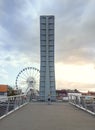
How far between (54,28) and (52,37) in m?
1.52

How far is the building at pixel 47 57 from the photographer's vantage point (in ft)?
173

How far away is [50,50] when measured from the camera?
54031mm

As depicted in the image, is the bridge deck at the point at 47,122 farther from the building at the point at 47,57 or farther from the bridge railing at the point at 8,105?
the building at the point at 47,57

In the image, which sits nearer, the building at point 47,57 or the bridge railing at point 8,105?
the bridge railing at point 8,105

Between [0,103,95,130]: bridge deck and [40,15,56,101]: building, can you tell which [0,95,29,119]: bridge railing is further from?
[40,15,56,101]: building

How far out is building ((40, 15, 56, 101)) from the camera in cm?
5288

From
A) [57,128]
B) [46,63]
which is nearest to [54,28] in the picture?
[46,63]

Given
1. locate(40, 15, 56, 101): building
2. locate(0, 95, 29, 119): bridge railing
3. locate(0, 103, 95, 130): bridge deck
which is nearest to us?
locate(0, 103, 95, 130): bridge deck

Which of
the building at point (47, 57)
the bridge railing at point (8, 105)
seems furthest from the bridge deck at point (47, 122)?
the building at point (47, 57)

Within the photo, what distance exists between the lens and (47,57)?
5362cm

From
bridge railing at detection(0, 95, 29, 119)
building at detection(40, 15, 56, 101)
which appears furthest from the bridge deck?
building at detection(40, 15, 56, 101)

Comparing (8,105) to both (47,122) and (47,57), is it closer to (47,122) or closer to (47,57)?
(47,122)

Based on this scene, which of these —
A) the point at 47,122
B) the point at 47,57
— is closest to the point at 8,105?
the point at 47,122

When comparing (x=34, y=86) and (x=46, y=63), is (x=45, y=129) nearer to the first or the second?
(x=46, y=63)
